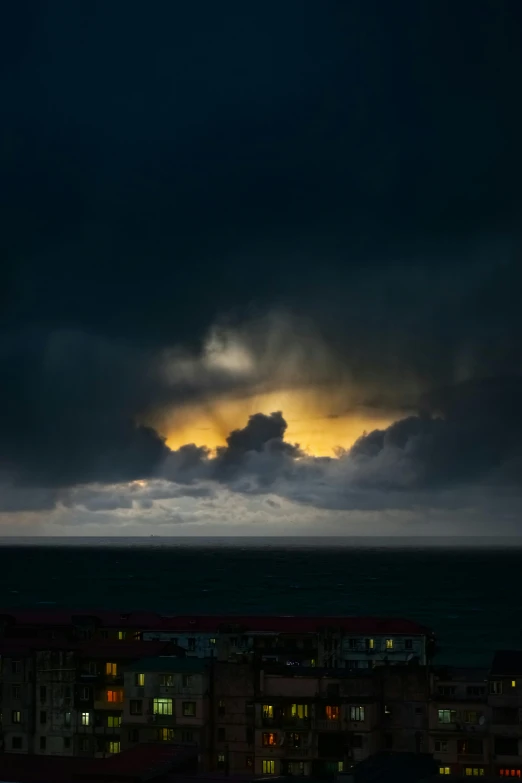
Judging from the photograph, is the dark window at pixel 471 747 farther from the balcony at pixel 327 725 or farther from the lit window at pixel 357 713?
the balcony at pixel 327 725

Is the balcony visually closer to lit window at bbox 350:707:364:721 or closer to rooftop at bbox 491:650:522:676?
lit window at bbox 350:707:364:721

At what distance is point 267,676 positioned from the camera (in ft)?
252

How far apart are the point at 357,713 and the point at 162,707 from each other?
45.9ft

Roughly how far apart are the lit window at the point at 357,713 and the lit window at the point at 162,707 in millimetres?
12994

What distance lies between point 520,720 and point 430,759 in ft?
60.4

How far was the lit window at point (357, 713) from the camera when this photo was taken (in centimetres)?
7425

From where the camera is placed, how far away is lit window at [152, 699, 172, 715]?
7625cm

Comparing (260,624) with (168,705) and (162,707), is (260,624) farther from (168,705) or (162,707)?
(168,705)

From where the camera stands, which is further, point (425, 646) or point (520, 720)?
point (425, 646)

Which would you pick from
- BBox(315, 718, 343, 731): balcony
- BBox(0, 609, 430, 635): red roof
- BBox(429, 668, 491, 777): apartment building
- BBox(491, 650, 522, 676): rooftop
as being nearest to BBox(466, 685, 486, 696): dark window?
BBox(429, 668, 491, 777): apartment building

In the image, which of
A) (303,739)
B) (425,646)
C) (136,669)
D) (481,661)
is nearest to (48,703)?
(136,669)

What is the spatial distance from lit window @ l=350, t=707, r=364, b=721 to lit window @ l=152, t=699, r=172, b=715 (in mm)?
12994

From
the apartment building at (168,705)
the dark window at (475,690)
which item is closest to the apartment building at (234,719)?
the apartment building at (168,705)

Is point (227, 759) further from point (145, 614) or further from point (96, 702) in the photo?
point (145, 614)
